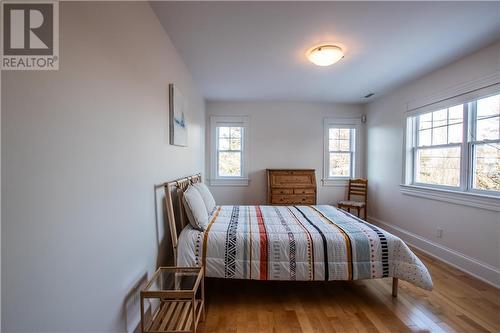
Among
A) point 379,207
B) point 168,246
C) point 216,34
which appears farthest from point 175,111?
point 379,207

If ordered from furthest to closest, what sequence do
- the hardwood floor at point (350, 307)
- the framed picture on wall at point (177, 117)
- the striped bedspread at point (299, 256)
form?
the framed picture on wall at point (177, 117) → the striped bedspread at point (299, 256) → the hardwood floor at point (350, 307)

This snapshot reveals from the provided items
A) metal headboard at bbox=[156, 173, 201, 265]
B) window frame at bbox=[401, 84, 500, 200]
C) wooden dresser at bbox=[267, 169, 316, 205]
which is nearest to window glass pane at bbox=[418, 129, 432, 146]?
window frame at bbox=[401, 84, 500, 200]

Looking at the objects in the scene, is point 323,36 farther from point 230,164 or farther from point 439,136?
point 230,164

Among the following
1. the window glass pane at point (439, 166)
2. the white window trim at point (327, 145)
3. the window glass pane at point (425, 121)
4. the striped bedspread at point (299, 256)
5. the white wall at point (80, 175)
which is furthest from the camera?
the white window trim at point (327, 145)

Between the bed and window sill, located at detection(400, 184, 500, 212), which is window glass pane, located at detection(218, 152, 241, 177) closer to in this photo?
the bed

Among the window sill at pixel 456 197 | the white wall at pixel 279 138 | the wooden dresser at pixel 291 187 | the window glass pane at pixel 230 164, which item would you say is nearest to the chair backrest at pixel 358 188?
the white wall at pixel 279 138

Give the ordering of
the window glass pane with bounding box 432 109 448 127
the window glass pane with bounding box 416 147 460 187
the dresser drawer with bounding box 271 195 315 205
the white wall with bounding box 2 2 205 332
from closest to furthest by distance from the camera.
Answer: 1. the white wall with bounding box 2 2 205 332
2. the window glass pane with bounding box 416 147 460 187
3. the window glass pane with bounding box 432 109 448 127
4. the dresser drawer with bounding box 271 195 315 205

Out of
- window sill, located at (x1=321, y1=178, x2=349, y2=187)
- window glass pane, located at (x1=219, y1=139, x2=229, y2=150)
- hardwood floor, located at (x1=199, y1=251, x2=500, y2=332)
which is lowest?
hardwood floor, located at (x1=199, y1=251, x2=500, y2=332)

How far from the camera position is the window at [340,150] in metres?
4.60

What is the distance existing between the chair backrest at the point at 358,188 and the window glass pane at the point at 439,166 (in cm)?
99

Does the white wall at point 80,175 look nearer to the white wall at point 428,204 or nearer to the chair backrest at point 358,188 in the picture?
the white wall at point 428,204

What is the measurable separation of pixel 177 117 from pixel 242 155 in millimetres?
2325

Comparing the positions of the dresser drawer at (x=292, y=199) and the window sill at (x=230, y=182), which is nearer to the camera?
the dresser drawer at (x=292, y=199)

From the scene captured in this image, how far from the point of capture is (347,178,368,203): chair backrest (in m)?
4.31
